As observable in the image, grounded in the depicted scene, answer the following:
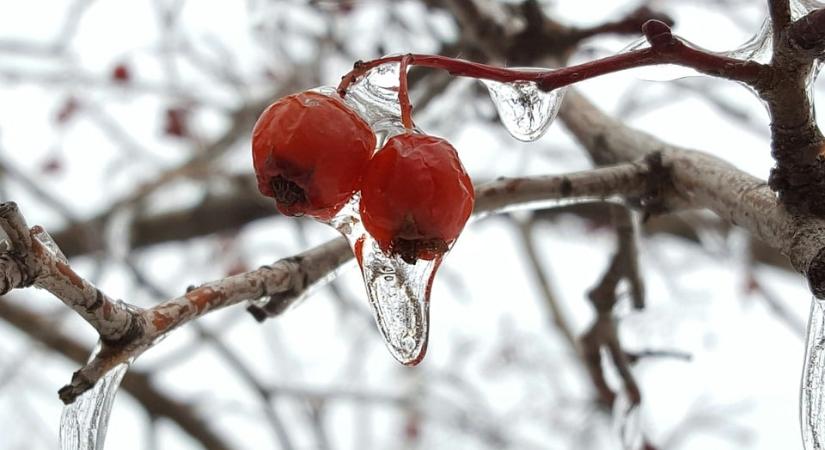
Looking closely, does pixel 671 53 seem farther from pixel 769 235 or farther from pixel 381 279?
pixel 381 279

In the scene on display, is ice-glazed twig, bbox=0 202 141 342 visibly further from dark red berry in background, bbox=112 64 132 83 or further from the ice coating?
dark red berry in background, bbox=112 64 132 83

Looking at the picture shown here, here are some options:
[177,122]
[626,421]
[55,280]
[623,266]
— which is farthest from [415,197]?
[177,122]

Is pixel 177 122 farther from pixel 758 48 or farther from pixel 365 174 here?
Answer: pixel 758 48

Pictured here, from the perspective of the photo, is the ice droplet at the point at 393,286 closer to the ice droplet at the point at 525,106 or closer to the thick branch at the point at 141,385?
the ice droplet at the point at 525,106

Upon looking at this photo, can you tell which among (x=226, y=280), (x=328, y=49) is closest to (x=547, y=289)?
(x=328, y=49)

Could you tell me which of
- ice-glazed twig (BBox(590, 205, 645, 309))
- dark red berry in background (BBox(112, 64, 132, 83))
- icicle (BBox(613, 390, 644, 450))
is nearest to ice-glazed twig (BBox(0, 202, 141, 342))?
ice-glazed twig (BBox(590, 205, 645, 309))

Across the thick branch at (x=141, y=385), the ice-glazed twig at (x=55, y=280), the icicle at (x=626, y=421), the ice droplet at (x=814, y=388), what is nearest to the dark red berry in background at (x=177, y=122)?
the thick branch at (x=141, y=385)
